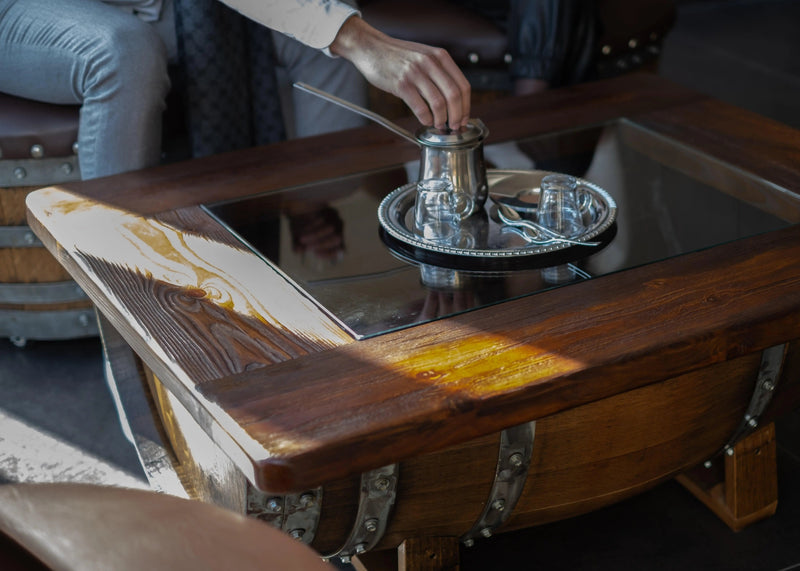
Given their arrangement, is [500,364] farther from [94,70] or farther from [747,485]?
[94,70]

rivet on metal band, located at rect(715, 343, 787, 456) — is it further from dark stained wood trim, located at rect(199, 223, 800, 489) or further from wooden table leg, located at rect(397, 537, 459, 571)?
wooden table leg, located at rect(397, 537, 459, 571)

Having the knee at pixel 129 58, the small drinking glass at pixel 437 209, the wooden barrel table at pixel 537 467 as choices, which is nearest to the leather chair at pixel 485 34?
the knee at pixel 129 58

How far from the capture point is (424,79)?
120cm

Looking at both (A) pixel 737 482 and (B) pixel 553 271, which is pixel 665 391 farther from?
(A) pixel 737 482

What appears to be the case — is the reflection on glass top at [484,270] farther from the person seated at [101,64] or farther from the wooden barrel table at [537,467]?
the person seated at [101,64]

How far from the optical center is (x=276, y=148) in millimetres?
1430

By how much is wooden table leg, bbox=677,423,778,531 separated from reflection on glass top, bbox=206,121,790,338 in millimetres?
303

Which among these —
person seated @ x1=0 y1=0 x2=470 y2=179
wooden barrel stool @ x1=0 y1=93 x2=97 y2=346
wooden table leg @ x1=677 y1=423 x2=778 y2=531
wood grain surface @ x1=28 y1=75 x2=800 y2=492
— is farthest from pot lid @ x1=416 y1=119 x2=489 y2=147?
wooden barrel stool @ x1=0 y1=93 x2=97 y2=346

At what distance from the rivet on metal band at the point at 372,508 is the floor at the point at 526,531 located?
269mm

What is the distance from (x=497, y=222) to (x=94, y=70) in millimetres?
748

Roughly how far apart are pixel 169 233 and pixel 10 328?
0.71 metres

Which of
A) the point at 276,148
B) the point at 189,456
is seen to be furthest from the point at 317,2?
the point at 189,456

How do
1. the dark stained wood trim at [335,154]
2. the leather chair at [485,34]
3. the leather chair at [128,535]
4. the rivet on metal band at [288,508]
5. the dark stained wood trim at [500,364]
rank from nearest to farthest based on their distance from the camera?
the leather chair at [128,535] < the dark stained wood trim at [500,364] < the rivet on metal band at [288,508] < the dark stained wood trim at [335,154] < the leather chair at [485,34]

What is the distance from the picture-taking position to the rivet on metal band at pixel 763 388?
3.59 feet
